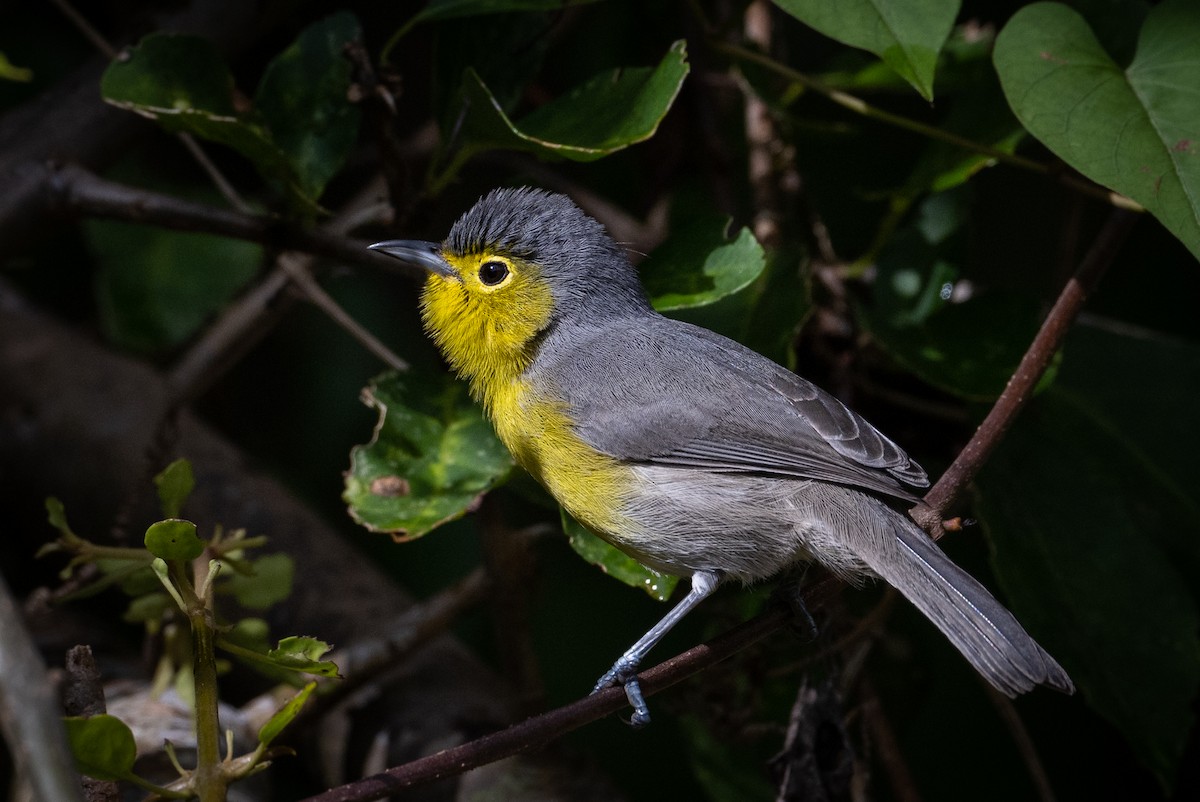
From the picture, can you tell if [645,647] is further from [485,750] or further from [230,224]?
[230,224]

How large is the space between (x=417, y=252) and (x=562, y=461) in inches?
22.7

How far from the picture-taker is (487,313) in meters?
2.61

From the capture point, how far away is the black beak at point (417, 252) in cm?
247

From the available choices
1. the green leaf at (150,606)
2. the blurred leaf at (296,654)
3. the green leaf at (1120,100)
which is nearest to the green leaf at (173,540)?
the blurred leaf at (296,654)

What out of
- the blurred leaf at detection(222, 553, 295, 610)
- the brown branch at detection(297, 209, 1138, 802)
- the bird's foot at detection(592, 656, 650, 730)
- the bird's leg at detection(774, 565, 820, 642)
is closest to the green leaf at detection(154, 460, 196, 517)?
the blurred leaf at detection(222, 553, 295, 610)

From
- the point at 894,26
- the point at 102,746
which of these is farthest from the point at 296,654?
the point at 894,26

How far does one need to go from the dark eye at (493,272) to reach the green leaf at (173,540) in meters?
1.10

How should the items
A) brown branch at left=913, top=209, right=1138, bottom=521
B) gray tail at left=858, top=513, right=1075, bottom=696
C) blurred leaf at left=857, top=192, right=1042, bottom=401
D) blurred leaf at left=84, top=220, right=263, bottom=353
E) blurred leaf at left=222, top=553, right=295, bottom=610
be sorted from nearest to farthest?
gray tail at left=858, top=513, right=1075, bottom=696 < brown branch at left=913, top=209, right=1138, bottom=521 < blurred leaf at left=222, top=553, right=295, bottom=610 < blurred leaf at left=857, top=192, right=1042, bottom=401 < blurred leaf at left=84, top=220, right=263, bottom=353

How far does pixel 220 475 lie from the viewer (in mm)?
3432

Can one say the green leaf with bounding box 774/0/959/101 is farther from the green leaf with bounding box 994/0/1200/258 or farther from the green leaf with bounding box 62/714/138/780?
the green leaf with bounding box 62/714/138/780

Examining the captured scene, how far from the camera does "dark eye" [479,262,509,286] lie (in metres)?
2.64

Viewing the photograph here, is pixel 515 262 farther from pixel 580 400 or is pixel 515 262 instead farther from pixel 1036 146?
pixel 1036 146

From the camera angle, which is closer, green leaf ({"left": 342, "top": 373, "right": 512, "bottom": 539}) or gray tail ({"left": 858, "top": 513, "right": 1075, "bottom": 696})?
gray tail ({"left": 858, "top": 513, "right": 1075, "bottom": 696})

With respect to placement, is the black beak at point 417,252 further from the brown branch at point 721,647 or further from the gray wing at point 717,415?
the brown branch at point 721,647
